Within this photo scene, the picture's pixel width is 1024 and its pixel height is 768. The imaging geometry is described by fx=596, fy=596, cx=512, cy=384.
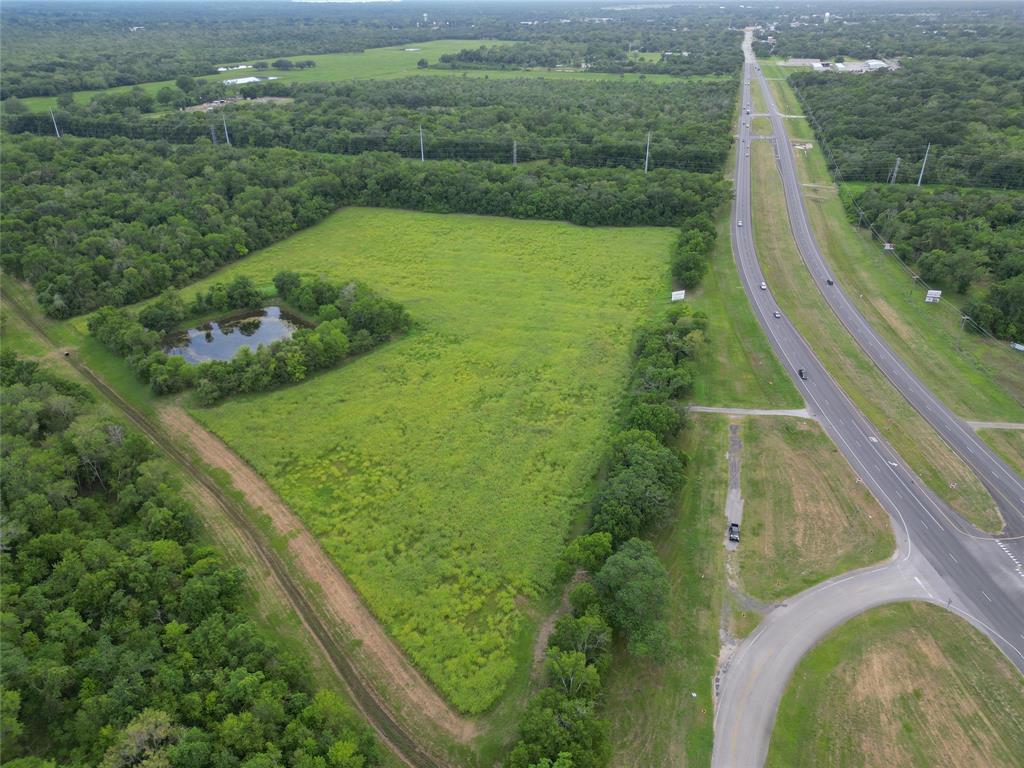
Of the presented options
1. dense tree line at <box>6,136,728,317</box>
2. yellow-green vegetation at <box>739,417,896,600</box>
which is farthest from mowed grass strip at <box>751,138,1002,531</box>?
dense tree line at <box>6,136,728,317</box>

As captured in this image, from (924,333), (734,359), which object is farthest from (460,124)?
(924,333)

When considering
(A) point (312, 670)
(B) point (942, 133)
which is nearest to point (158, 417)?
(A) point (312, 670)

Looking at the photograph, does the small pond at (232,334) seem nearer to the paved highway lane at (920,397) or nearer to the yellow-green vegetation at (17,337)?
the yellow-green vegetation at (17,337)

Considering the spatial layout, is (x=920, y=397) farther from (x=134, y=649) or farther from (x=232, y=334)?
(x=232, y=334)

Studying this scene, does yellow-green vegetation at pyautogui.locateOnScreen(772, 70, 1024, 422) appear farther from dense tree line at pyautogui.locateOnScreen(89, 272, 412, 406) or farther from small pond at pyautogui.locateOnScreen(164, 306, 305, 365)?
small pond at pyautogui.locateOnScreen(164, 306, 305, 365)

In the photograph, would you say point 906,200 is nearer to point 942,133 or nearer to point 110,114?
point 942,133

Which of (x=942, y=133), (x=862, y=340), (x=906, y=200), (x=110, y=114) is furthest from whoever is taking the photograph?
(x=110, y=114)
